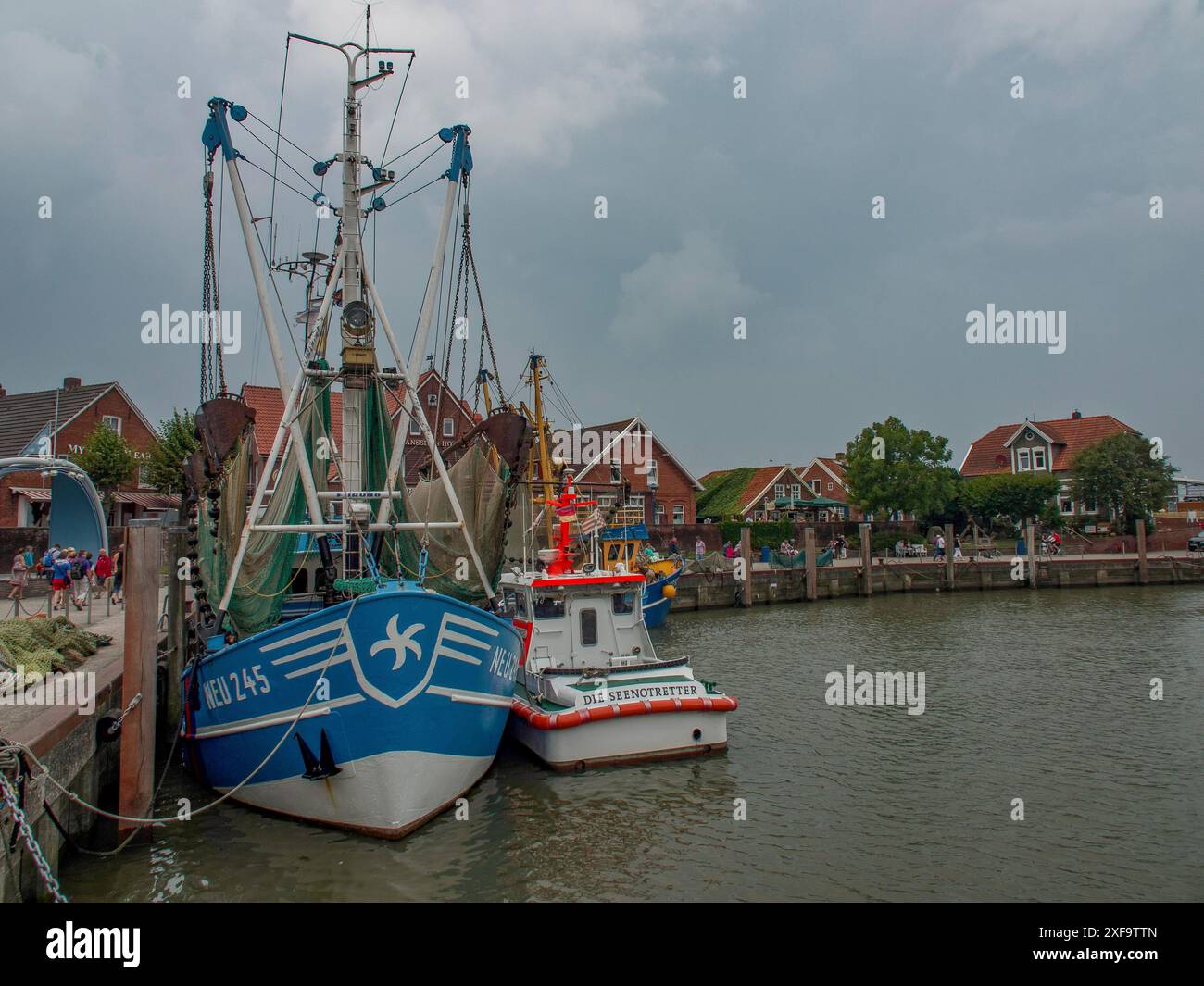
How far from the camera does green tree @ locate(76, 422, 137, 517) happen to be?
3688cm

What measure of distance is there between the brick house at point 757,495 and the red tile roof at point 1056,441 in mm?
14989

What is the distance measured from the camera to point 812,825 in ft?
36.8

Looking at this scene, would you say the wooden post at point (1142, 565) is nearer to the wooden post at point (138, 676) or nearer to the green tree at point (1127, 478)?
the green tree at point (1127, 478)

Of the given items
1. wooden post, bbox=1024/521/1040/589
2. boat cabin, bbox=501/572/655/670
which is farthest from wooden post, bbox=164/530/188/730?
wooden post, bbox=1024/521/1040/589

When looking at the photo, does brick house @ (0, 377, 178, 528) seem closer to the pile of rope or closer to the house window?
the pile of rope

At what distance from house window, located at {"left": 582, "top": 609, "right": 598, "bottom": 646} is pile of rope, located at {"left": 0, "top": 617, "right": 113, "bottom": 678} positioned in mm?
8055

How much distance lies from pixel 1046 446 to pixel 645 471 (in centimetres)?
3393

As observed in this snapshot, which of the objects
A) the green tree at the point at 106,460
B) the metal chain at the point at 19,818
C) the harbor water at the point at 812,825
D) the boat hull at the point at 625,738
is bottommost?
the harbor water at the point at 812,825

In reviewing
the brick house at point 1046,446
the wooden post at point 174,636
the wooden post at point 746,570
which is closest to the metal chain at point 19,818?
the wooden post at point 174,636

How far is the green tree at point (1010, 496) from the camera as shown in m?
62.2
